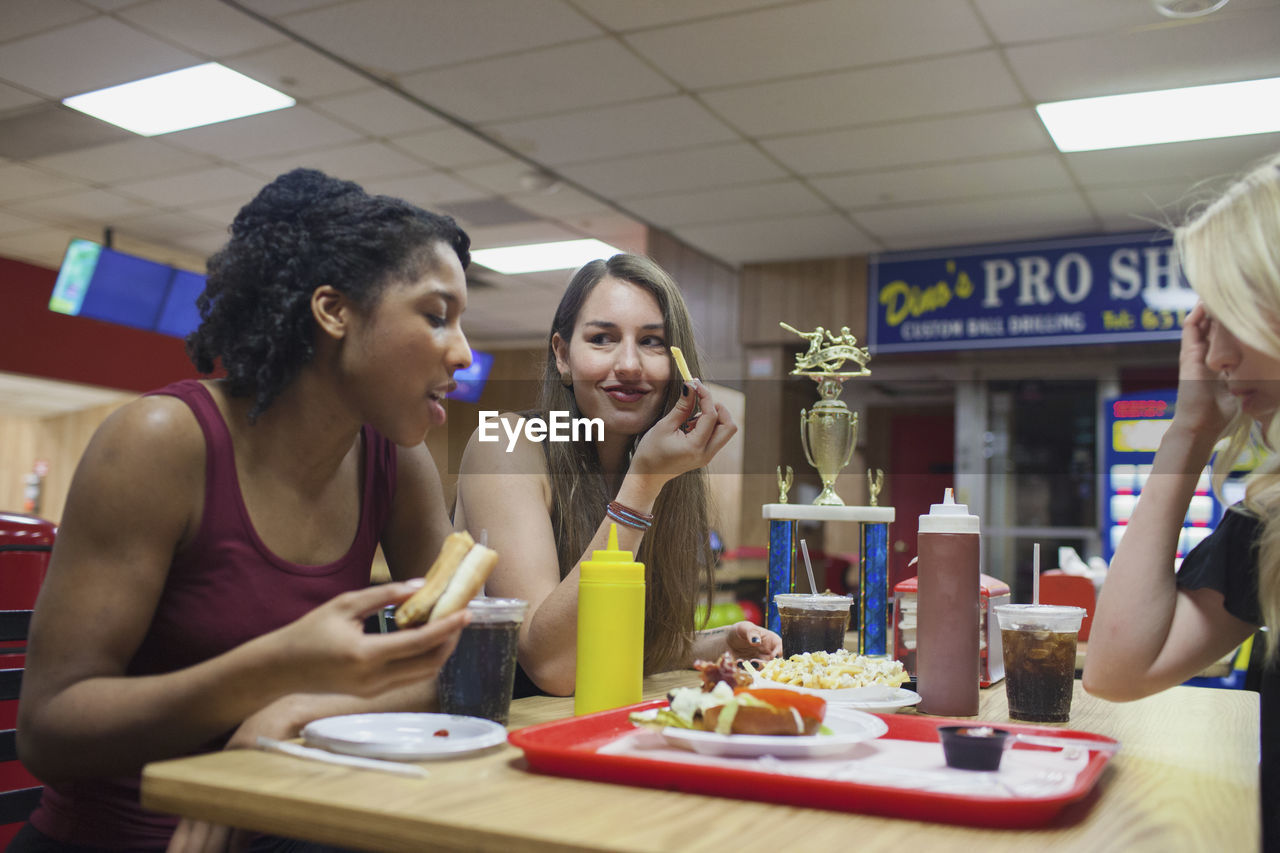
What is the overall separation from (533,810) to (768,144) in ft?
14.2

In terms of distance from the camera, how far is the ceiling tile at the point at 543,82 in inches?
155

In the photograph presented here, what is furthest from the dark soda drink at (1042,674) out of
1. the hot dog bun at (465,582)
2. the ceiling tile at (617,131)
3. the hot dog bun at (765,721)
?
the ceiling tile at (617,131)

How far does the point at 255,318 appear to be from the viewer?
121 cm

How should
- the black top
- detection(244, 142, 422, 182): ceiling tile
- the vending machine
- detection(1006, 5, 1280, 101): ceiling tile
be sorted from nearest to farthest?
the black top
detection(1006, 5, 1280, 101): ceiling tile
detection(244, 142, 422, 182): ceiling tile
the vending machine

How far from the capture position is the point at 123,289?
6.35 metres

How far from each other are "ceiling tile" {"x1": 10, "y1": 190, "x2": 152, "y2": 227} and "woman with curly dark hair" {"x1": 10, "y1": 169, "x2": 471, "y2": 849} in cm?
531

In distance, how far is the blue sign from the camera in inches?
223

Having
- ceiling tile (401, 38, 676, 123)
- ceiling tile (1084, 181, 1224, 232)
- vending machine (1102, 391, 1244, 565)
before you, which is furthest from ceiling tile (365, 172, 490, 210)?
vending machine (1102, 391, 1244, 565)

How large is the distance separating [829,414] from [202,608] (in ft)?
3.81

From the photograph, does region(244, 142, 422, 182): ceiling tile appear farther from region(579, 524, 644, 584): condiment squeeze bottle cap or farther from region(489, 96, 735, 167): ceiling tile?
region(579, 524, 644, 584): condiment squeeze bottle cap

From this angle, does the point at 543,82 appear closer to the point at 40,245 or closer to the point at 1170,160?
the point at 1170,160

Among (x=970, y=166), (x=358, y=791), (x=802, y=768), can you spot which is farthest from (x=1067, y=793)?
(x=970, y=166)

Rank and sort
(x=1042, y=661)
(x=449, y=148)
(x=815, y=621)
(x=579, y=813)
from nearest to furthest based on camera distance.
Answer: (x=579, y=813), (x=1042, y=661), (x=815, y=621), (x=449, y=148)

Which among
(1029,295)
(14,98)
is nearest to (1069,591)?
(1029,295)
